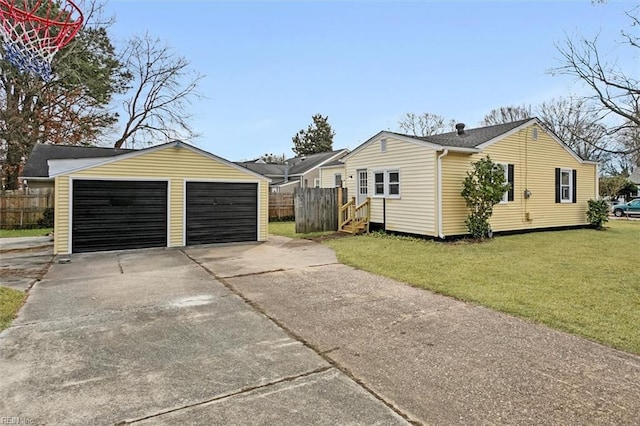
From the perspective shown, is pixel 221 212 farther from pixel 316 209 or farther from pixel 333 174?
pixel 333 174

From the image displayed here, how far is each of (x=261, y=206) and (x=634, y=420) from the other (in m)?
10.4

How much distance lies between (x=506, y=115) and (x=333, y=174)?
28145 mm

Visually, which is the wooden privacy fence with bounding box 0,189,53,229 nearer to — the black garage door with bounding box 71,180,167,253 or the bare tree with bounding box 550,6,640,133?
the black garage door with bounding box 71,180,167,253

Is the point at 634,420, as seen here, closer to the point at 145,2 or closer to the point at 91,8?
the point at 145,2

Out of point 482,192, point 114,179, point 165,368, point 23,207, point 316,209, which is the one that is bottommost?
point 165,368

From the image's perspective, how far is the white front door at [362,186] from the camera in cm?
1383

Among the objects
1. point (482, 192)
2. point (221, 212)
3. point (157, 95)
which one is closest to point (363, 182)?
point (482, 192)

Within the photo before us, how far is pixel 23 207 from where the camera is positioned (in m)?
15.8

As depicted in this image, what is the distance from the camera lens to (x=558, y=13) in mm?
10820

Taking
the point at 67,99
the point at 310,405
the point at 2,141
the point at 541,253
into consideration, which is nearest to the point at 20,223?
the point at 2,141

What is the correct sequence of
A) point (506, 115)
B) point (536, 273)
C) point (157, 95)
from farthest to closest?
point (506, 115) < point (157, 95) < point (536, 273)

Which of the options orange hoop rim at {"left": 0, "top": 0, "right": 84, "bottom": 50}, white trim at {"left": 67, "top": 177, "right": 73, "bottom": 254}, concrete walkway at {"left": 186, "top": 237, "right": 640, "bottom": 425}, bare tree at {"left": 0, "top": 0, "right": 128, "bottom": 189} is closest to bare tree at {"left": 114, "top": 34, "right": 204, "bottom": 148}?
bare tree at {"left": 0, "top": 0, "right": 128, "bottom": 189}

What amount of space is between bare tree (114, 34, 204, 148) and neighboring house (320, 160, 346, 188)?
10.9 meters

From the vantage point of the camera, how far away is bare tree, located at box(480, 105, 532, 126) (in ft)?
122
